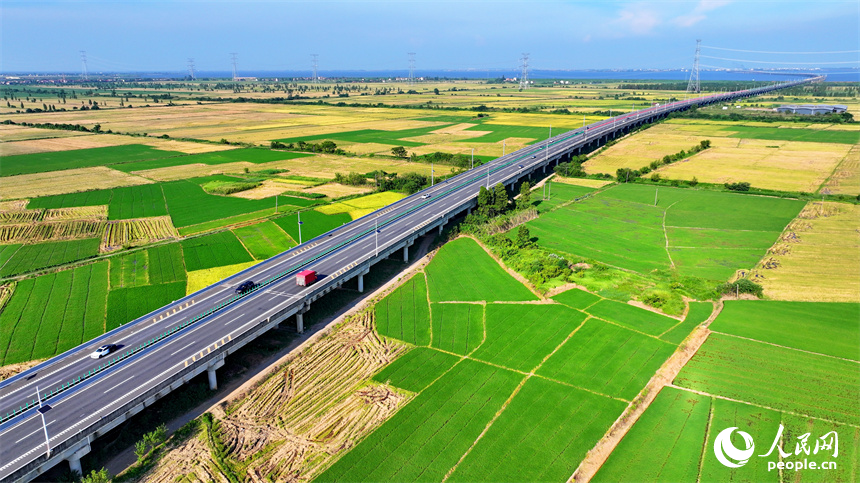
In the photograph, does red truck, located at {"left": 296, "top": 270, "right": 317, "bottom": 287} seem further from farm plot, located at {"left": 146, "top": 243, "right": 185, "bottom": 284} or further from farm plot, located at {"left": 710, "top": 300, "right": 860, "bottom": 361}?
farm plot, located at {"left": 710, "top": 300, "right": 860, "bottom": 361}

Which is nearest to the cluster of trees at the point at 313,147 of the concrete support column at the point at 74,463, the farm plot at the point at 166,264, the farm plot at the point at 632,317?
the farm plot at the point at 166,264

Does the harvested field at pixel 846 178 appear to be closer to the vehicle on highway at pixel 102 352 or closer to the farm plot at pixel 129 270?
the farm plot at pixel 129 270

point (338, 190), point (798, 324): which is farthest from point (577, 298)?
point (338, 190)

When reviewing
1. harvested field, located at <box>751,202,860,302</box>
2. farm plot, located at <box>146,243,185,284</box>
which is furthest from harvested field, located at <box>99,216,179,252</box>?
harvested field, located at <box>751,202,860,302</box>

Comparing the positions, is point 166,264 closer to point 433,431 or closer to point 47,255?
point 47,255

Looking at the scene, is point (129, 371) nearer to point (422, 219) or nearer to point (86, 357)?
point (86, 357)

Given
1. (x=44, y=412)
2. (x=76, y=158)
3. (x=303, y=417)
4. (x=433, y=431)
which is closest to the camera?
(x=44, y=412)
